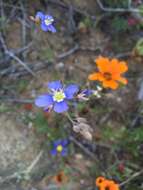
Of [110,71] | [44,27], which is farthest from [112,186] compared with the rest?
[44,27]

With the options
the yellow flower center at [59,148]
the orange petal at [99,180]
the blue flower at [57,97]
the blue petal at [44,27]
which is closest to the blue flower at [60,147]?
the yellow flower center at [59,148]

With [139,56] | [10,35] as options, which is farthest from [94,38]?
[10,35]

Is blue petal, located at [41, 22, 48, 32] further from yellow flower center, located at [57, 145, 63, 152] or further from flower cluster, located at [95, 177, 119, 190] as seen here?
flower cluster, located at [95, 177, 119, 190]

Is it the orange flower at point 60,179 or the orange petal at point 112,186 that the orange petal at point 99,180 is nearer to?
the orange petal at point 112,186

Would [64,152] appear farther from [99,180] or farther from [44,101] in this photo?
[44,101]

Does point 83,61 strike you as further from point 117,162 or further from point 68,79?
point 117,162

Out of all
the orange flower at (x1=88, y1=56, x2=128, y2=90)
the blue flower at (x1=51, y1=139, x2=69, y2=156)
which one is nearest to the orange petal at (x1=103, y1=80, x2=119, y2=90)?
the orange flower at (x1=88, y1=56, x2=128, y2=90)
